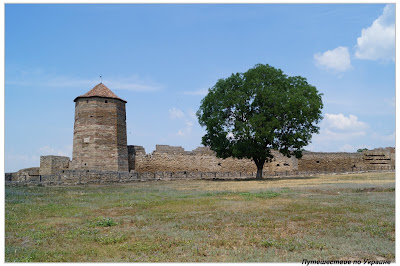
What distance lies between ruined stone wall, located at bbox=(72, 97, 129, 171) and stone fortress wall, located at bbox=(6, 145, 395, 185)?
2.46 metres

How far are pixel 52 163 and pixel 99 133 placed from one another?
6165mm

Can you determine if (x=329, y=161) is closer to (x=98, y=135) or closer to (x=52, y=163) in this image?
(x=98, y=135)

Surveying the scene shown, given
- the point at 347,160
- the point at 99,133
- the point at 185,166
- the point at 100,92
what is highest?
the point at 100,92

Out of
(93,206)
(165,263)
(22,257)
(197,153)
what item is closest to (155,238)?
(165,263)

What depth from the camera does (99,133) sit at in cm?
3447

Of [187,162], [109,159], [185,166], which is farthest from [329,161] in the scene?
[109,159]

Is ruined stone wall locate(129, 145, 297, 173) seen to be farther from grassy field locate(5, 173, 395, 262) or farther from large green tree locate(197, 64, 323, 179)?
grassy field locate(5, 173, 395, 262)

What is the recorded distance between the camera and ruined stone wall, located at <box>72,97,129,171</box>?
34.2 metres

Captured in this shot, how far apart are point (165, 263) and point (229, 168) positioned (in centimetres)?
3952

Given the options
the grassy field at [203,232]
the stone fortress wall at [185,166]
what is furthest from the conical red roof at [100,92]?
Result: the grassy field at [203,232]

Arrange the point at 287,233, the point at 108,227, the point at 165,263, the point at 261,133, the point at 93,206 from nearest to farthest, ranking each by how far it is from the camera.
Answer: the point at 165,263 → the point at 287,233 → the point at 108,227 → the point at 93,206 → the point at 261,133

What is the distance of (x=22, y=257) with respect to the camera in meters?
6.33

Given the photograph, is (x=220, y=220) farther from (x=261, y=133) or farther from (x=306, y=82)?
(x=306, y=82)

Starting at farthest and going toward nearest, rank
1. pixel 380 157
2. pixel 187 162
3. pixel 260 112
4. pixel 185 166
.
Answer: pixel 380 157, pixel 187 162, pixel 185 166, pixel 260 112
